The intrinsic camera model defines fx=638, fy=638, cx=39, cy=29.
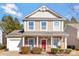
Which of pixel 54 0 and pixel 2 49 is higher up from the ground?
pixel 54 0

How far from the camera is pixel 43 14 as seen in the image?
25547 millimetres

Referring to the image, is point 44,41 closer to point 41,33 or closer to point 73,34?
point 41,33

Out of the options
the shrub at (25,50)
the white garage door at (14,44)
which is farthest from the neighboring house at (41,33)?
the shrub at (25,50)

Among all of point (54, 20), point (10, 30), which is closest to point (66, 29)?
point (54, 20)

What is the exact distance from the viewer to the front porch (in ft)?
83.5

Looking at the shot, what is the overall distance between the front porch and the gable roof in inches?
33.0

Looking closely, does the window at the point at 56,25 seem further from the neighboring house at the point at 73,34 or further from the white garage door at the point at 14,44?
the white garage door at the point at 14,44

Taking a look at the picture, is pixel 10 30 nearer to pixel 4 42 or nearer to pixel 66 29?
pixel 4 42

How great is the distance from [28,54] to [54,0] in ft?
7.81

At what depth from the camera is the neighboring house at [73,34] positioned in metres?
25.2

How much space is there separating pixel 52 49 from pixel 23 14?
1.80 m

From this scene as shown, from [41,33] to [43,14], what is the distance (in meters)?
0.77

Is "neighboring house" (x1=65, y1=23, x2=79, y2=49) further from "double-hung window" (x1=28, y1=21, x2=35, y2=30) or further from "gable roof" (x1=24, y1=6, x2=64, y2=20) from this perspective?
"double-hung window" (x1=28, y1=21, x2=35, y2=30)

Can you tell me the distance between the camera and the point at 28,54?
2528 centimetres
